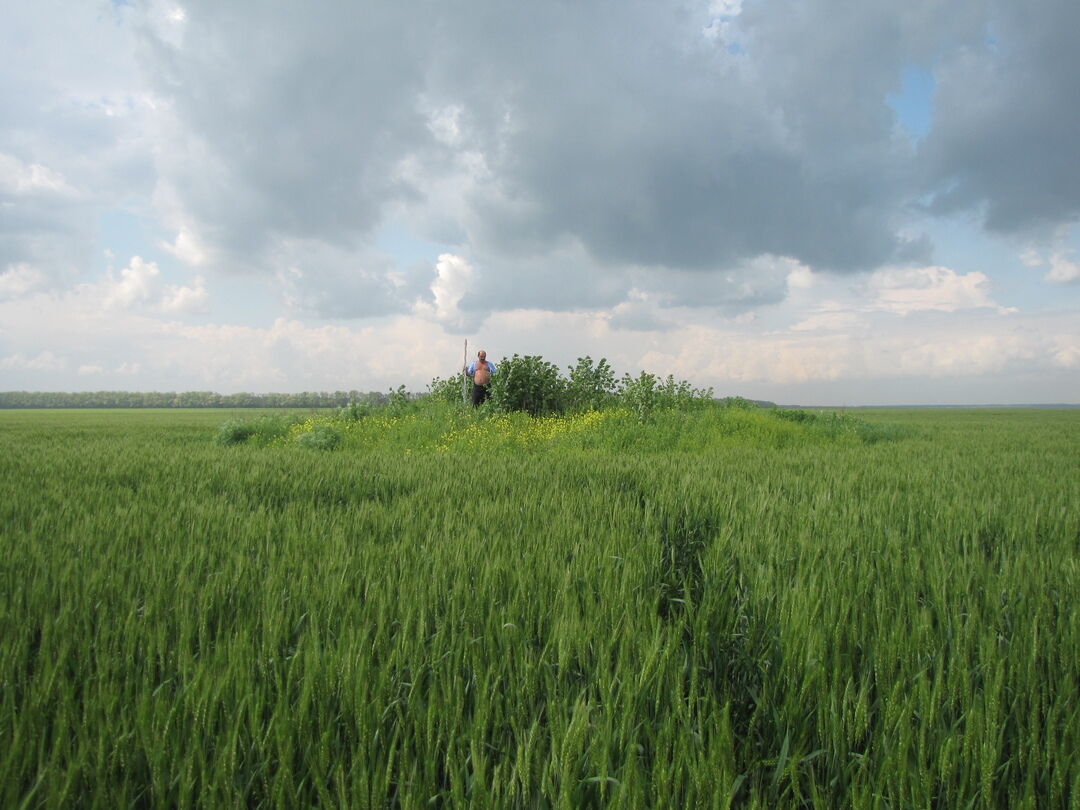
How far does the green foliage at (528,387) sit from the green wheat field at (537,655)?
407 inches

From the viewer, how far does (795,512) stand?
3670 mm

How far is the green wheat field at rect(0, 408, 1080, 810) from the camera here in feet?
3.72

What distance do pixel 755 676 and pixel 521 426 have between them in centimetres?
1056

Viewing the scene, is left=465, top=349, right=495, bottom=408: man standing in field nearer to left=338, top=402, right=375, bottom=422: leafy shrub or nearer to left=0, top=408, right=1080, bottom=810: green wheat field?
left=338, top=402, right=375, bottom=422: leafy shrub

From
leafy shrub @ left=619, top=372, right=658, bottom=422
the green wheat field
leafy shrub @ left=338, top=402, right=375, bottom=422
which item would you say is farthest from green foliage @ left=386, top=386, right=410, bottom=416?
the green wheat field

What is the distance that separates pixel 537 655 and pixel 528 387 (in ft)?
43.4

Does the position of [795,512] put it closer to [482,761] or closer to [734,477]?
[734,477]

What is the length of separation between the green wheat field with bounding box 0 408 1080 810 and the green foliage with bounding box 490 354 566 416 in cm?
1033

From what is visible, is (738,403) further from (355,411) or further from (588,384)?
(355,411)

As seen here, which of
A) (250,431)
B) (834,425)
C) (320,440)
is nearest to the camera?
(320,440)

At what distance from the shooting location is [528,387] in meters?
14.8

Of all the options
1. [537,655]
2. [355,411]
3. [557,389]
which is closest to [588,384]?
[557,389]

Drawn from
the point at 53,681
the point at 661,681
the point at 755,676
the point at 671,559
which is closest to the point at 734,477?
the point at 671,559

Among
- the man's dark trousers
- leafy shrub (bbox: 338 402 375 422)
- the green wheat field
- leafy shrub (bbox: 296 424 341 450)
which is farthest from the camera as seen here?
the man's dark trousers
